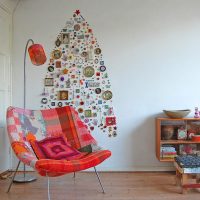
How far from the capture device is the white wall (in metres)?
3.88

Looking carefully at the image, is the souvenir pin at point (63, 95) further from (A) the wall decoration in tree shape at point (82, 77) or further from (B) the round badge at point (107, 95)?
(B) the round badge at point (107, 95)

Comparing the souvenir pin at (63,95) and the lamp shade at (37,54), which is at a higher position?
the lamp shade at (37,54)

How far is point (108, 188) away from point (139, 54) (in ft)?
5.57

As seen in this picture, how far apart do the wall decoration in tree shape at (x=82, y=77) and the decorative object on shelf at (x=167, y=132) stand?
0.60 meters

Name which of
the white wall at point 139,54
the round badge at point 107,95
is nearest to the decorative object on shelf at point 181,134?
the white wall at point 139,54

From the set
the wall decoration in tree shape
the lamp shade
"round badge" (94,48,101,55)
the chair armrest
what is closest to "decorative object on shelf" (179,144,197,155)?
the wall decoration in tree shape

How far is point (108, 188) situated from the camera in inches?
127

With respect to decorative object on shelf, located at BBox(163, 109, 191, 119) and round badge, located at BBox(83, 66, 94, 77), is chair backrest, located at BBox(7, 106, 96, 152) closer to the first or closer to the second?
round badge, located at BBox(83, 66, 94, 77)

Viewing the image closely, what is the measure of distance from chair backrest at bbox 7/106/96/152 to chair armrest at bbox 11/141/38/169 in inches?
8.9

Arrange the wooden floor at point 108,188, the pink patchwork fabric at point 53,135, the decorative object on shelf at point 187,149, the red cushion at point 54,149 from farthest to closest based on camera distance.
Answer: the decorative object on shelf at point 187,149, the red cushion at point 54,149, the wooden floor at point 108,188, the pink patchwork fabric at point 53,135

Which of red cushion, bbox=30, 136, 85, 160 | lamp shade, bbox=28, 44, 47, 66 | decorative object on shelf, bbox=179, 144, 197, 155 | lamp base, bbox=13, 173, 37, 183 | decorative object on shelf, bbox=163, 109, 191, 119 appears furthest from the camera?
decorative object on shelf, bbox=179, 144, 197, 155

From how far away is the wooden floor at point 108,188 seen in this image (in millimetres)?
2957

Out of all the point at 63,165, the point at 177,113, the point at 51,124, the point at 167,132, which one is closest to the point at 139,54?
the point at 177,113

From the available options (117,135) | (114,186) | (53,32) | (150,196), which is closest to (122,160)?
(117,135)
